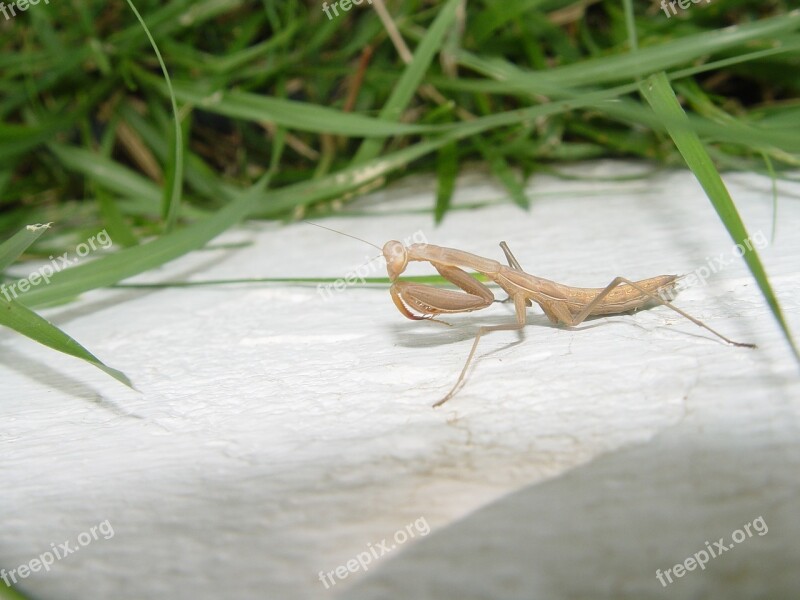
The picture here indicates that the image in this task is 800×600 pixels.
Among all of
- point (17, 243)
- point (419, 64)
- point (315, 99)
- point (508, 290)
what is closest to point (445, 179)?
point (419, 64)

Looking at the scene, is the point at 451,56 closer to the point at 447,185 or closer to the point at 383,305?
the point at 447,185

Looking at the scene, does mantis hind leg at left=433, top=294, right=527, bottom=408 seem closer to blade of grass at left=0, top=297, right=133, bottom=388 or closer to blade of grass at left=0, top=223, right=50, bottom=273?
blade of grass at left=0, top=297, right=133, bottom=388

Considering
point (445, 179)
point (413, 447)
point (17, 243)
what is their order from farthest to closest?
point (445, 179) → point (17, 243) → point (413, 447)

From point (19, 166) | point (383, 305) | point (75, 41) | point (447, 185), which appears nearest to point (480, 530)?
point (383, 305)

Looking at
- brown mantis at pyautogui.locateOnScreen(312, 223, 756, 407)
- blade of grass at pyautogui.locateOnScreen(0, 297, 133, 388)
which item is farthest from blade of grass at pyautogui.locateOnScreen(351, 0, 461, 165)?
blade of grass at pyautogui.locateOnScreen(0, 297, 133, 388)

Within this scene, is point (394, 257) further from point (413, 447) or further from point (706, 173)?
point (706, 173)

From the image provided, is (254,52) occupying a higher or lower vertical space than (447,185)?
higher
